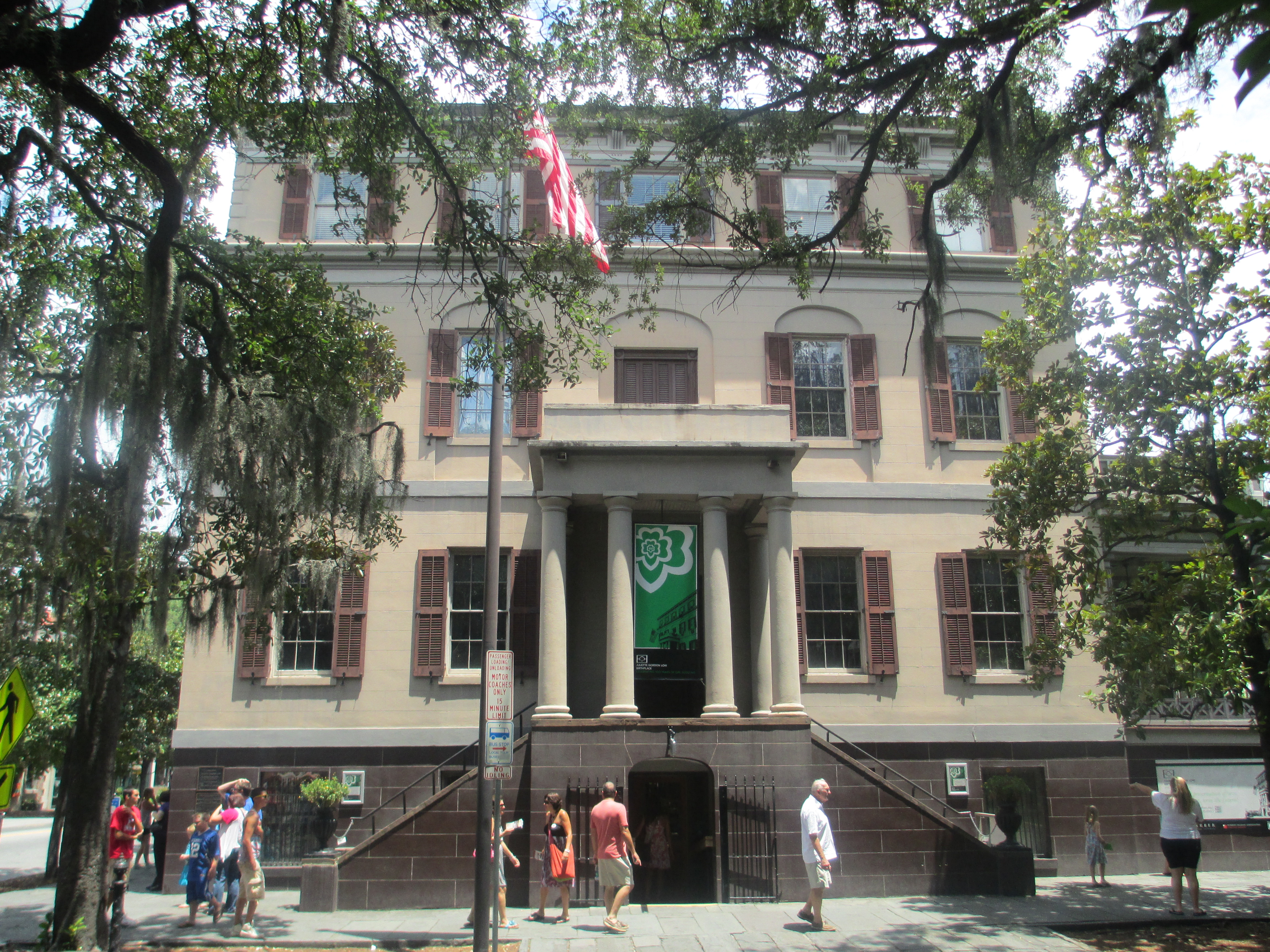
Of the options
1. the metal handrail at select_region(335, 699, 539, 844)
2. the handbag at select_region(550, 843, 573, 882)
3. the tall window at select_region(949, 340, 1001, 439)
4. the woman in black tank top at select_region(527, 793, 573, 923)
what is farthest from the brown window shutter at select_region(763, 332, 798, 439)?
the handbag at select_region(550, 843, 573, 882)

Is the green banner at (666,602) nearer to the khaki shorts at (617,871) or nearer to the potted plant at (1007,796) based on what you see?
the khaki shorts at (617,871)

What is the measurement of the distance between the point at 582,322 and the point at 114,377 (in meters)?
4.49

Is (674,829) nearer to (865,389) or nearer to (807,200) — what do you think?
(865,389)

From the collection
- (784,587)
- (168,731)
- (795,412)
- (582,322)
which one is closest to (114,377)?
(582,322)

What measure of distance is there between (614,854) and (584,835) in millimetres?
2490

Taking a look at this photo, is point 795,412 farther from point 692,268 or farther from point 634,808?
point 634,808

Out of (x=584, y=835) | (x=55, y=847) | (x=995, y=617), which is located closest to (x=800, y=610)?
(x=995, y=617)

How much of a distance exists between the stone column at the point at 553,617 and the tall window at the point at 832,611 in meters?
4.89

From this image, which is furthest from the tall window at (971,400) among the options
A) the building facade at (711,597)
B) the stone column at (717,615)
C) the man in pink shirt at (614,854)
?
the man in pink shirt at (614,854)

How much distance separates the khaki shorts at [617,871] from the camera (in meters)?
11.8

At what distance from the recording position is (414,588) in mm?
17859

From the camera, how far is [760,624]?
17.2 metres

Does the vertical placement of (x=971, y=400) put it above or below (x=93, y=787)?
above

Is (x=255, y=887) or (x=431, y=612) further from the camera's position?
(x=431, y=612)
